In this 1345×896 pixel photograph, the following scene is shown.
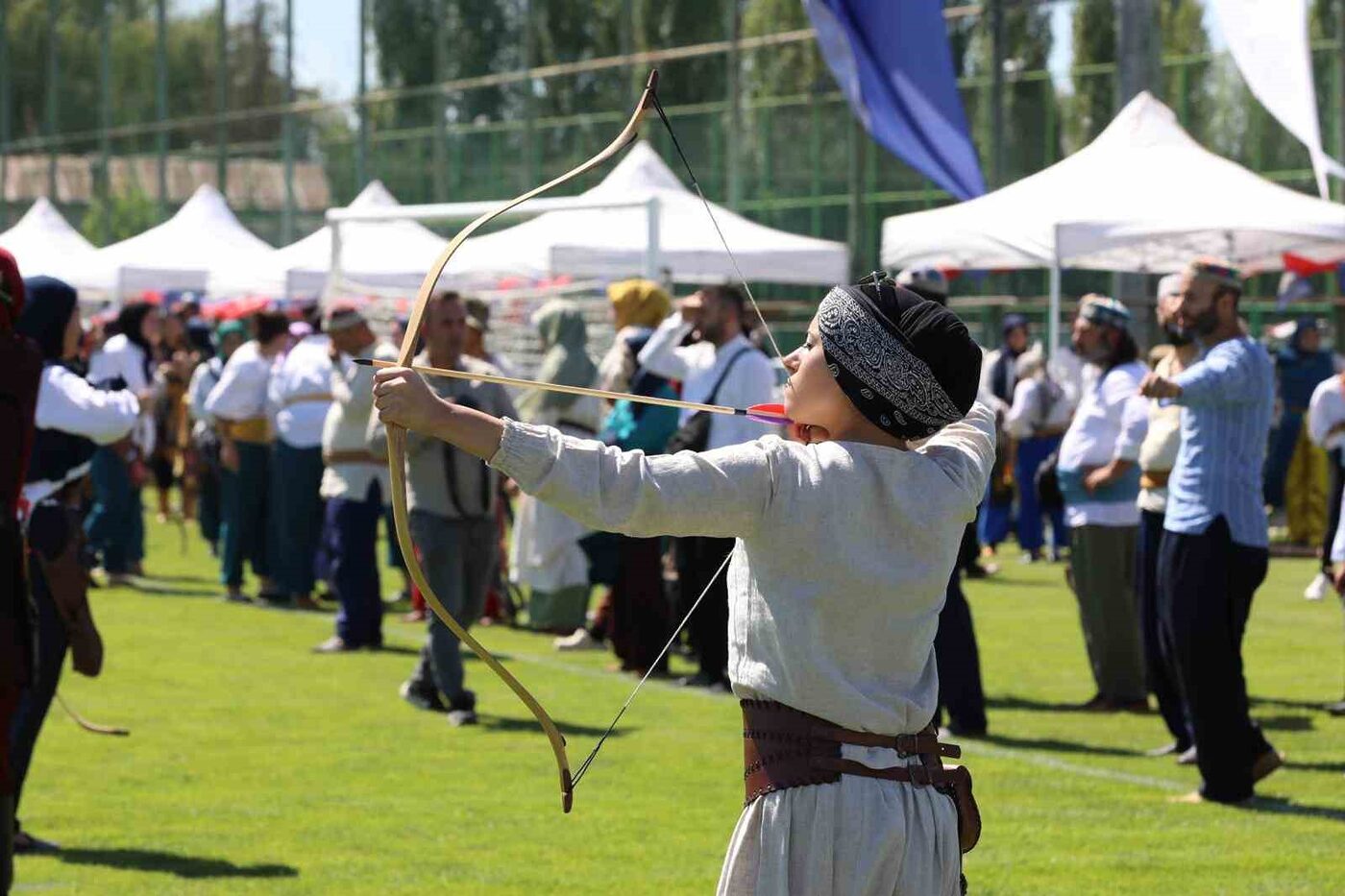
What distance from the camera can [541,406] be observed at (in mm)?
12828

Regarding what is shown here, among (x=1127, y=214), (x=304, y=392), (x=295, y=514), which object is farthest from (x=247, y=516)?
(x=1127, y=214)

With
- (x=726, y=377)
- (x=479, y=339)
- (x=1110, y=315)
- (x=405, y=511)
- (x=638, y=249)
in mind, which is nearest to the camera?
(x=405, y=511)

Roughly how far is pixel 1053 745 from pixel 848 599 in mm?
6121

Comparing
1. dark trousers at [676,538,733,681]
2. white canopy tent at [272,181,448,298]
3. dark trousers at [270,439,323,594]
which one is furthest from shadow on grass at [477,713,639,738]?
white canopy tent at [272,181,448,298]

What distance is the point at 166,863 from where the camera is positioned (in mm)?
7211

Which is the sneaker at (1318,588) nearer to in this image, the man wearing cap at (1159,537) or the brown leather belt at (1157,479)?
the man wearing cap at (1159,537)

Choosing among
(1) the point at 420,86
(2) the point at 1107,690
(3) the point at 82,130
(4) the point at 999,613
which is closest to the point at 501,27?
(1) the point at 420,86

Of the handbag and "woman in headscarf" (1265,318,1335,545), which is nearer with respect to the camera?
the handbag

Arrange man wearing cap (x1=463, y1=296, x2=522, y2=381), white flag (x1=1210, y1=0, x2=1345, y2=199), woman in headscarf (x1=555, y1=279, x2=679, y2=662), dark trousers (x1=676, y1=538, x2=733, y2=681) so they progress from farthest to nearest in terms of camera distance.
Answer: man wearing cap (x1=463, y1=296, x2=522, y2=381) < woman in headscarf (x1=555, y1=279, x2=679, y2=662) < white flag (x1=1210, y1=0, x2=1345, y2=199) < dark trousers (x1=676, y1=538, x2=733, y2=681)

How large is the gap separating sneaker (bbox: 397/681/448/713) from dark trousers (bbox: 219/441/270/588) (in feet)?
17.1

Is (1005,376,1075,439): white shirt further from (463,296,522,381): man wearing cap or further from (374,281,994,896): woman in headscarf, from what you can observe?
(374,281,994,896): woman in headscarf

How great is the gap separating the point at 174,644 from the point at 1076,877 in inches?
300

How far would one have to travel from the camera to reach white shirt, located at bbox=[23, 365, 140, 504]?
6.65 meters

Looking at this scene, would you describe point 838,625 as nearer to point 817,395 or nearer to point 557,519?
point 817,395
